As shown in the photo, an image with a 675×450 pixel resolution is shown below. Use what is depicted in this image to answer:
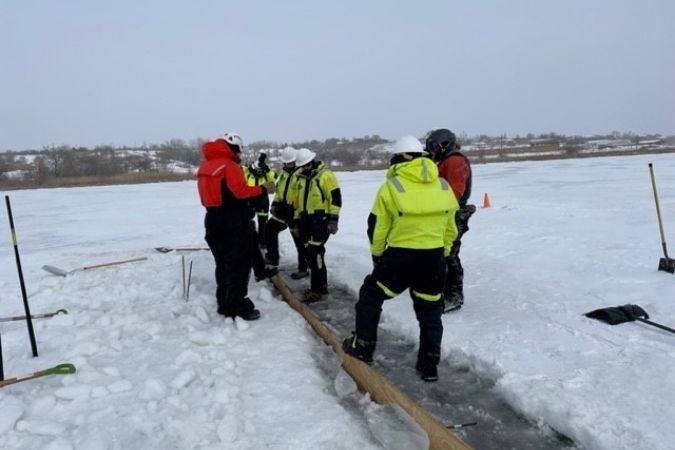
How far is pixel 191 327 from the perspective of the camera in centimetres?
511

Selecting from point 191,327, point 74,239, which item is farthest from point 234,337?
point 74,239

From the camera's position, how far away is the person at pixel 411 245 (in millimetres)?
3840

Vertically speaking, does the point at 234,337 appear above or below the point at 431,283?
below

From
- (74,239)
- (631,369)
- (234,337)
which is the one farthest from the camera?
(74,239)

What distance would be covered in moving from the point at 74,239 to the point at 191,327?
357 inches

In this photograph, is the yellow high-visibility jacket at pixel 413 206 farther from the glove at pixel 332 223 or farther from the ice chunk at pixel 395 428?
the glove at pixel 332 223

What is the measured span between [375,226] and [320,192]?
2.36 m

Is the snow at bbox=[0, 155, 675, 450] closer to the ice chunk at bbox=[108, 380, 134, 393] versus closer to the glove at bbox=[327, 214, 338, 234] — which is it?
the ice chunk at bbox=[108, 380, 134, 393]

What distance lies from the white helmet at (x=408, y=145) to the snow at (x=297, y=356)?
185cm

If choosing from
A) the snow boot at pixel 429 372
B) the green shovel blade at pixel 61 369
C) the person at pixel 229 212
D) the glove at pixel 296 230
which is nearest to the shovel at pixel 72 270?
the glove at pixel 296 230

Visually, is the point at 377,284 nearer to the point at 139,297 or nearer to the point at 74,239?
the point at 139,297

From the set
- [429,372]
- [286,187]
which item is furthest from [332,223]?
[429,372]

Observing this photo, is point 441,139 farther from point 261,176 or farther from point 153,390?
point 261,176

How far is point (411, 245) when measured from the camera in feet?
12.8
